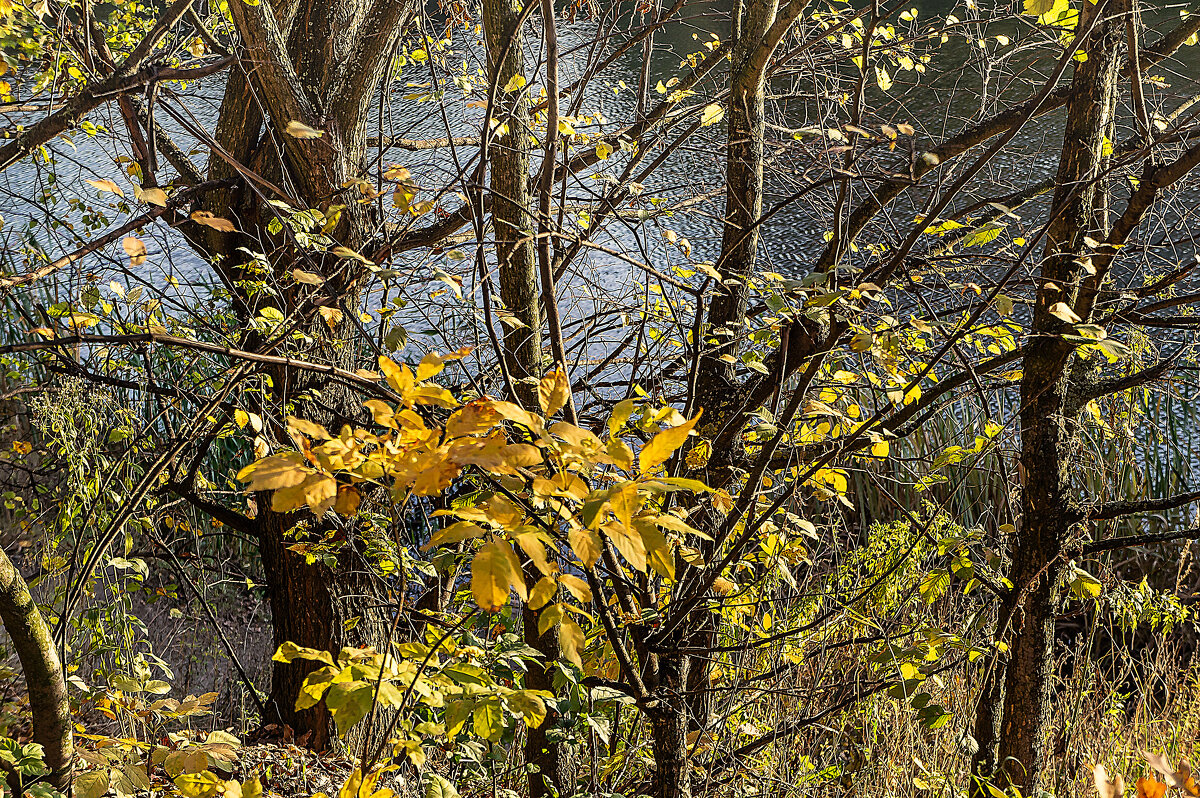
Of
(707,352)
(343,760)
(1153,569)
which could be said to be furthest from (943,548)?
(1153,569)

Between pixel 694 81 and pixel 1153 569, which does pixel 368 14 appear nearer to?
pixel 694 81

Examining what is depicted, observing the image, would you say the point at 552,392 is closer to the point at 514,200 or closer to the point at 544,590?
the point at 544,590

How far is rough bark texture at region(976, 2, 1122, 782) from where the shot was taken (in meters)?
1.78

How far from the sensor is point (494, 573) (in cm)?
92

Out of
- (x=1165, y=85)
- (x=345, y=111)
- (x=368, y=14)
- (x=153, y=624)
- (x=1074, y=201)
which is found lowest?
(x=153, y=624)

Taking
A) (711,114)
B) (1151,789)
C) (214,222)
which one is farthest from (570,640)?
(711,114)

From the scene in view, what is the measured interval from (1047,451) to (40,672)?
182 cm

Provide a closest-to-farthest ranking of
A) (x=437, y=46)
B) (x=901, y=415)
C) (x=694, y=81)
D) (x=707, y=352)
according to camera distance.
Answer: (x=707, y=352)
(x=901, y=415)
(x=694, y=81)
(x=437, y=46)

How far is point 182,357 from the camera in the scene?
11.8 feet

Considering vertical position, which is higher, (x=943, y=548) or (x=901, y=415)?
(x=901, y=415)

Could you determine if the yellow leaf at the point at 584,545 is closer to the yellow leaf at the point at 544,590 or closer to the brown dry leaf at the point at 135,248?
the yellow leaf at the point at 544,590

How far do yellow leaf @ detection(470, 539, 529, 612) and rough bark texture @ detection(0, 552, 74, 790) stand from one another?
0.75m

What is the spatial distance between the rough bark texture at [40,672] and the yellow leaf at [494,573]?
2.47ft

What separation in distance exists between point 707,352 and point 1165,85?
1303 mm
